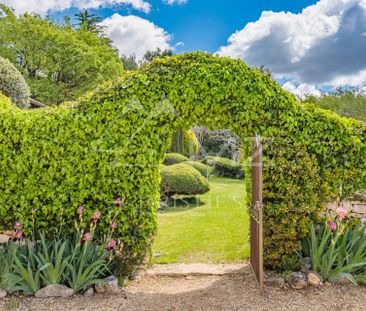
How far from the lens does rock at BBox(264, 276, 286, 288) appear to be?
4.54 m

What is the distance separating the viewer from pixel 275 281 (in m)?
4.59

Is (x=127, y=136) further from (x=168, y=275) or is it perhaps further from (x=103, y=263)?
(x=168, y=275)

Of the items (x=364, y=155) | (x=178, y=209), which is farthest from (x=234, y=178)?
(x=364, y=155)

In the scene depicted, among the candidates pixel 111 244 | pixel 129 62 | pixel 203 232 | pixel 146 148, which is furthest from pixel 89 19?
pixel 111 244

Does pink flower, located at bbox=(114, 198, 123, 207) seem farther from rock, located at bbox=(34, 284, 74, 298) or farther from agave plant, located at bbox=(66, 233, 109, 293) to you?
rock, located at bbox=(34, 284, 74, 298)

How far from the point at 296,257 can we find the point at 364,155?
1.91 metres

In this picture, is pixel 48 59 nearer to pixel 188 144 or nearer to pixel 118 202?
pixel 188 144

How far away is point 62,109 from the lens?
4.95 metres

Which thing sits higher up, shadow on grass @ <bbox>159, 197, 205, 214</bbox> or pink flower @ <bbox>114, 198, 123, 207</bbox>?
pink flower @ <bbox>114, 198, 123, 207</bbox>

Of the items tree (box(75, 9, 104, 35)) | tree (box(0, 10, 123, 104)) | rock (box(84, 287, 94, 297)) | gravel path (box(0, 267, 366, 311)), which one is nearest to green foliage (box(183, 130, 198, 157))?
tree (box(0, 10, 123, 104))

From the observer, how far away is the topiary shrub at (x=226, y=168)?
18.0m

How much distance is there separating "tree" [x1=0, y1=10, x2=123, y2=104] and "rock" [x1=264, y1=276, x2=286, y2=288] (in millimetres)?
21405

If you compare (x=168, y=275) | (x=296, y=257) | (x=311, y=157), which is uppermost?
(x=311, y=157)

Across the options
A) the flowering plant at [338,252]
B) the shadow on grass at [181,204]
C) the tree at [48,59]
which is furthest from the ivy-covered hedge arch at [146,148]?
the tree at [48,59]
